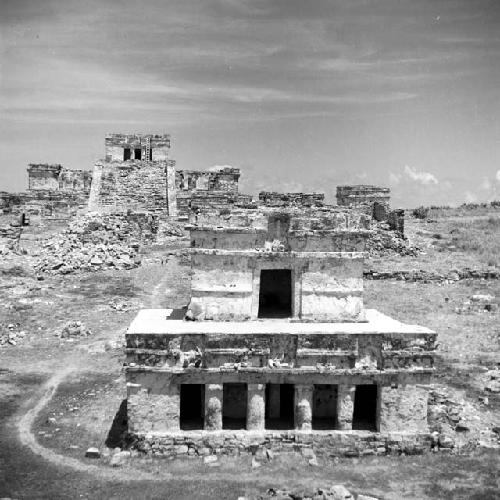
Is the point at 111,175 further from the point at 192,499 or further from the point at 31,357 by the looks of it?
the point at 192,499

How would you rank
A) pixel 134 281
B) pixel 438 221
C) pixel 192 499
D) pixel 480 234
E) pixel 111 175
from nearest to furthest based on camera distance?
pixel 192 499 → pixel 134 281 → pixel 111 175 → pixel 480 234 → pixel 438 221

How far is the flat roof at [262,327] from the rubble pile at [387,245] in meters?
19.6

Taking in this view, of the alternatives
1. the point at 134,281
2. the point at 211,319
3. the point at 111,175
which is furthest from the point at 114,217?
the point at 211,319

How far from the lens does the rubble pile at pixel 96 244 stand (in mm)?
25938

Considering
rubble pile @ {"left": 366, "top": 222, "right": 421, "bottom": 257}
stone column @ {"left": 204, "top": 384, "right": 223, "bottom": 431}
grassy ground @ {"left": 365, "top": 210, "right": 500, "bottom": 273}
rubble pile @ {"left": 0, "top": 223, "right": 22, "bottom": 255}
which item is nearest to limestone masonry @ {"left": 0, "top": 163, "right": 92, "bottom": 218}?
rubble pile @ {"left": 0, "top": 223, "right": 22, "bottom": 255}

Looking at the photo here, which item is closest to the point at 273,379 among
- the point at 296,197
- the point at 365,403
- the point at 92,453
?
the point at 365,403

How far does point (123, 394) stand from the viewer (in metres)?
13.7

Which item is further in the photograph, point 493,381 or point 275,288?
point 493,381

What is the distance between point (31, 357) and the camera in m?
16.5

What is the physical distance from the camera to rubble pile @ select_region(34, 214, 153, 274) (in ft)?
85.1

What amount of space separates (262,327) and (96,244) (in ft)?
61.7

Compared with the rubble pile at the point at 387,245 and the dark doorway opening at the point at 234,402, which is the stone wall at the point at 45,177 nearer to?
the rubble pile at the point at 387,245

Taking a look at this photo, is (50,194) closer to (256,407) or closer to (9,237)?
(9,237)

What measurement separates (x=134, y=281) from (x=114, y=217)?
7.04 metres
